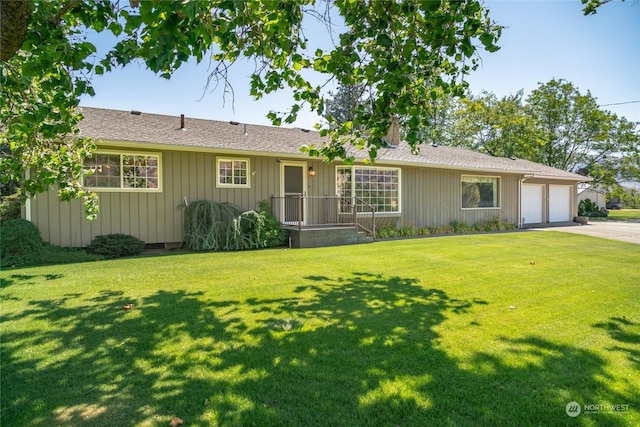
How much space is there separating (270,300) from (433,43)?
11.3 ft

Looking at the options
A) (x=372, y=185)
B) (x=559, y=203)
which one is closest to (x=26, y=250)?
(x=372, y=185)

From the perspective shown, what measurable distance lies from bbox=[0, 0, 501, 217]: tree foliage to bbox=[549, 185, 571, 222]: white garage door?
18.2 metres

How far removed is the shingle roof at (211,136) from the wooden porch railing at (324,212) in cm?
164

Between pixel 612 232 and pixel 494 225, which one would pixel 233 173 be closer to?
pixel 494 225

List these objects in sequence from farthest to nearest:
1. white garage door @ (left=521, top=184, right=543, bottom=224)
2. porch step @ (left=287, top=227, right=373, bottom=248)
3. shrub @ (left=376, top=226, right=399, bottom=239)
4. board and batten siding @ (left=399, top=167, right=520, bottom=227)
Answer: white garage door @ (left=521, top=184, right=543, bottom=224) → board and batten siding @ (left=399, top=167, right=520, bottom=227) → shrub @ (left=376, top=226, right=399, bottom=239) → porch step @ (left=287, top=227, right=373, bottom=248)

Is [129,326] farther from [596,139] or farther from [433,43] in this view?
[596,139]

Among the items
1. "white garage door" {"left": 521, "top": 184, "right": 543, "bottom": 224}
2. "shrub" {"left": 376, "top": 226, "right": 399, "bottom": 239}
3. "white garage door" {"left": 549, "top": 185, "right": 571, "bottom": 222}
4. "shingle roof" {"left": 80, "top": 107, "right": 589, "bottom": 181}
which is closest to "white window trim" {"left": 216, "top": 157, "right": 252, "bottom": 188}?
"shingle roof" {"left": 80, "top": 107, "right": 589, "bottom": 181}

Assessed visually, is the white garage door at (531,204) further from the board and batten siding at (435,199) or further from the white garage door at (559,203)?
the board and batten siding at (435,199)

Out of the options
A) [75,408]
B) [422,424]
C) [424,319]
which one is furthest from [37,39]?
[424,319]

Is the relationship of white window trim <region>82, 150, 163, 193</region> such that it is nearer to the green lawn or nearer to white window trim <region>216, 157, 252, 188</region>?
white window trim <region>216, 157, 252, 188</region>

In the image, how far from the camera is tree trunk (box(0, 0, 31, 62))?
2.43m

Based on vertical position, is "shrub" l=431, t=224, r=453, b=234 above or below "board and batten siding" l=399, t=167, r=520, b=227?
below

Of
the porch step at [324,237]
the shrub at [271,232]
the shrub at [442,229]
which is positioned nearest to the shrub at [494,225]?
the shrub at [442,229]

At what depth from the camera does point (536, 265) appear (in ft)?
22.8
